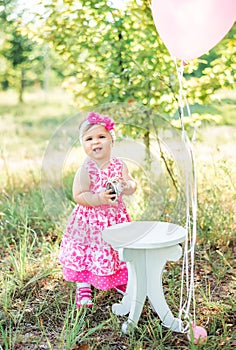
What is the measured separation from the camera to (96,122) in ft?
7.34

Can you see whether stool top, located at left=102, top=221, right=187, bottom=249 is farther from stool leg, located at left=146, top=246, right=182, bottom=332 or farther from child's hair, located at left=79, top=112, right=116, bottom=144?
child's hair, located at left=79, top=112, right=116, bottom=144

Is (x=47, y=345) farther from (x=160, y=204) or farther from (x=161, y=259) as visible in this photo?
(x=160, y=204)

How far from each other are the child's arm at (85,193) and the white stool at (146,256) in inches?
4.6

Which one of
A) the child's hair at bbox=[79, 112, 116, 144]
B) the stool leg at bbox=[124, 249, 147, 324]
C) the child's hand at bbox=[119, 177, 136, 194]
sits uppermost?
the child's hair at bbox=[79, 112, 116, 144]

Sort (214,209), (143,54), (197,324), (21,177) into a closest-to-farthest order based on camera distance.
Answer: (197,324) < (214,209) < (143,54) < (21,177)

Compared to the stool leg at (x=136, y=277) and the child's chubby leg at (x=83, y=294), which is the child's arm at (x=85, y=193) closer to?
the stool leg at (x=136, y=277)

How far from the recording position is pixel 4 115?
9.09 m

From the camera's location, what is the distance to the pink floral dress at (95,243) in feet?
7.39

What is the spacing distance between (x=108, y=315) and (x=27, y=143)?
492 centimetres

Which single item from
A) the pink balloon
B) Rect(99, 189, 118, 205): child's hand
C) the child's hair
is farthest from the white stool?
the pink balloon

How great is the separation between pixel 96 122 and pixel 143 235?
495 mm

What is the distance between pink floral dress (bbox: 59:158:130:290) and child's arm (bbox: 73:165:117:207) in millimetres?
25

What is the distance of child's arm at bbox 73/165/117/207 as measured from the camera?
2.20m

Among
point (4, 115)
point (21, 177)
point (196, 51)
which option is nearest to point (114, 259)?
point (196, 51)
